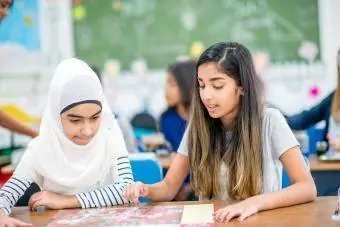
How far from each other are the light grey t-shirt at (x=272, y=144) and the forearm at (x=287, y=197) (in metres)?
0.17

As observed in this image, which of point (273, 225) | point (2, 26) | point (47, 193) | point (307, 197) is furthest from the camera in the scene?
point (2, 26)

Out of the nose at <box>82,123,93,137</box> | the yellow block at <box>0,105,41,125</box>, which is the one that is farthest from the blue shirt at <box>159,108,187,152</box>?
the yellow block at <box>0,105,41,125</box>

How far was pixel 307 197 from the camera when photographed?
190 centimetres

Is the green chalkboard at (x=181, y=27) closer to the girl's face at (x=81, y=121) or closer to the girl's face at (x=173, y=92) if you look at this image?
the girl's face at (x=173, y=92)

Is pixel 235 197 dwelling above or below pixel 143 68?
below

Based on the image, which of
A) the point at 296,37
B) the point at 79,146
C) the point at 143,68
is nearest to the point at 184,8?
the point at 143,68

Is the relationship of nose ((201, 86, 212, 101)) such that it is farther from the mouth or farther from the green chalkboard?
the green chalkboard

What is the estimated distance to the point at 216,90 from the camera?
2037mm

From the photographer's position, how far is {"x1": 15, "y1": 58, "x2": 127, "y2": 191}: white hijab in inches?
80.6

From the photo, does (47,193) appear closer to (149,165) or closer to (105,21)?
(149,165)

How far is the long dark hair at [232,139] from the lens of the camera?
2068mm

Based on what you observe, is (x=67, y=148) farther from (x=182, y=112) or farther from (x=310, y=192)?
(x=182, y=112)

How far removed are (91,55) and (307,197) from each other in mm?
4188

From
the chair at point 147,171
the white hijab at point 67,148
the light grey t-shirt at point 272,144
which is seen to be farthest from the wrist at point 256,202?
the chair at point 147,171
